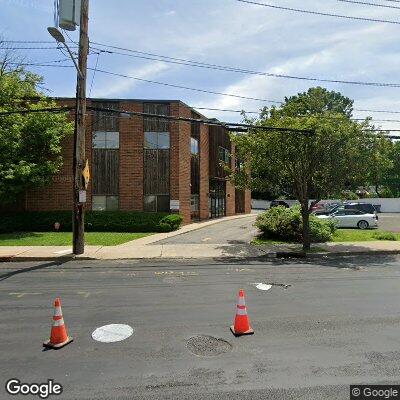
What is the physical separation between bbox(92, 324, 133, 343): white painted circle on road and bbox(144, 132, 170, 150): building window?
64.9 ft

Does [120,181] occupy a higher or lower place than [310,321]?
higher

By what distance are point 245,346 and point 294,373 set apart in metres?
1.01

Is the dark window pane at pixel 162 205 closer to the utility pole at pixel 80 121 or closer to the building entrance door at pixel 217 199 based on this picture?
the building entrance door at pixel 217 199

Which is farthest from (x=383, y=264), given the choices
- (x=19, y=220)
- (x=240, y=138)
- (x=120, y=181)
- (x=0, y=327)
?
(x=19, y=220)

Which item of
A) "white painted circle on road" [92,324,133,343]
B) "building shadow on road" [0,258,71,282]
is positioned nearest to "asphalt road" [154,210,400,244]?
"building shadow on road" [0,258,71,282]

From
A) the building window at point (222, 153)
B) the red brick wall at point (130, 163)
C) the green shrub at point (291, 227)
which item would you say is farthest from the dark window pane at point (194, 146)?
the green shrub at point (291, 227)

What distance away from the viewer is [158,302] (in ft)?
26.2

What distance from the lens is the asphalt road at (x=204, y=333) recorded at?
172 inches

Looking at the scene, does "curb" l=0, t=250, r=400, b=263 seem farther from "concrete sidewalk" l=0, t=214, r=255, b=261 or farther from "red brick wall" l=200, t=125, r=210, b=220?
"red brick wall" l=200, t=125, r=210, b=220

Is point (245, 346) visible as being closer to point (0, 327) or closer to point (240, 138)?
point (0, 327)

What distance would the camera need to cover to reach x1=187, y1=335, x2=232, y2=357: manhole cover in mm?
5277

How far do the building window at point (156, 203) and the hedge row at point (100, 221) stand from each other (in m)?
1.44

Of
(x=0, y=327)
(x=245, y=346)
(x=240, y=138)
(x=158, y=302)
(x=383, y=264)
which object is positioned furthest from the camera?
(x=240, y=138)

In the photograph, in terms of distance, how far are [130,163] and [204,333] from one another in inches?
789
